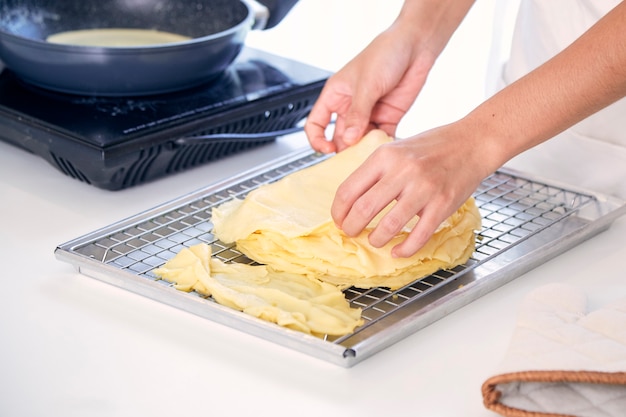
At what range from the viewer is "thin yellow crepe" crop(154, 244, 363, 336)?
1.12 meters

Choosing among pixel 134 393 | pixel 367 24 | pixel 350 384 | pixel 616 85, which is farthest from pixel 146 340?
pixel 367 24

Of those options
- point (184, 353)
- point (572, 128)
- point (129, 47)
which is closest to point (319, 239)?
point (184, 353)

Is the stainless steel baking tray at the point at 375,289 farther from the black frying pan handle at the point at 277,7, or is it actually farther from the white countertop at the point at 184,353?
the black frying pan handle at the point at 277,7

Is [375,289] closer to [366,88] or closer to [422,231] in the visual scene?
[422,231]

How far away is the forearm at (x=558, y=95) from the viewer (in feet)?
3.74

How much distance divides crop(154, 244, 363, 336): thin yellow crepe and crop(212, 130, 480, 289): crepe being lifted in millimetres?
31

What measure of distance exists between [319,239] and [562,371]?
17.9 inches

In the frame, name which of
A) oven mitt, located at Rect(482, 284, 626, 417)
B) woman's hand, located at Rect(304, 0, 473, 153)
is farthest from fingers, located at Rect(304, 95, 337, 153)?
oven mitt, located at Rect(482, 284, 626, 417)

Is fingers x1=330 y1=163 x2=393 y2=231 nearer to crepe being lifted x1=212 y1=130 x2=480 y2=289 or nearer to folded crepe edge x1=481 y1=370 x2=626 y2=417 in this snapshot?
crepe being lifted x1=212 y1=130 x2=480 y2=289

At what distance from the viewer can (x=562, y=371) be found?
36.2 inches

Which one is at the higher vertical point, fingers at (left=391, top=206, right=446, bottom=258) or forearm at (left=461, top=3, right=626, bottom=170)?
forearm at (left=461, top=3, right=626, bottom=170)

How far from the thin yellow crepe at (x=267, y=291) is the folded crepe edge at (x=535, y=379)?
0.21m

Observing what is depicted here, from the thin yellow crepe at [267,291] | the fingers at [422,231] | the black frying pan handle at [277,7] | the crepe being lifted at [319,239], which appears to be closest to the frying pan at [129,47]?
the black frying pan handle at [277,7]

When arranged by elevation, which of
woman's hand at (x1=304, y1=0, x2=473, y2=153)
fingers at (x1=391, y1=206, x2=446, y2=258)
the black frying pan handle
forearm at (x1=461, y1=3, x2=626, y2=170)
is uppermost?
the black frying pan handle
